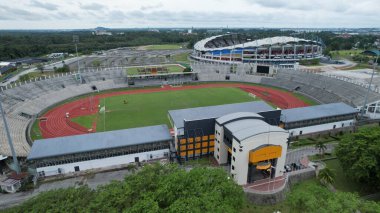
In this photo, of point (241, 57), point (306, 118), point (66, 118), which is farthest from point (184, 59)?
point (306, 118)

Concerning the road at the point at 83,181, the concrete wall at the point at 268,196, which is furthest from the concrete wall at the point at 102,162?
the concrete wall at the point at 268,196

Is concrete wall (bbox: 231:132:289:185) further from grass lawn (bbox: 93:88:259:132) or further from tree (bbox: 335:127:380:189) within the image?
grass lawn (bbox: 93:88:259:132)

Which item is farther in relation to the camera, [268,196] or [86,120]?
[86,120]

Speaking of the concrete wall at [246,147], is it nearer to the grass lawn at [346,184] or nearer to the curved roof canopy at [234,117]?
the curved roof canopy at [234,117]

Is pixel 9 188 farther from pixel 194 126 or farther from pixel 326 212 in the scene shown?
pixel 326 212

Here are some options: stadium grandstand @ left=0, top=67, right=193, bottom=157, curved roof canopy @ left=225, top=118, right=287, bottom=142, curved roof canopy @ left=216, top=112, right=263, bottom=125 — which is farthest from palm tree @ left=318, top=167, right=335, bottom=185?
stadium grandstand @ left=0, top=67, right=193, bottom=157

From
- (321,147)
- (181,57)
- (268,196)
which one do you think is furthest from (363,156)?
(181,57)

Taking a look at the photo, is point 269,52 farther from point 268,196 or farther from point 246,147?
point 268,196
